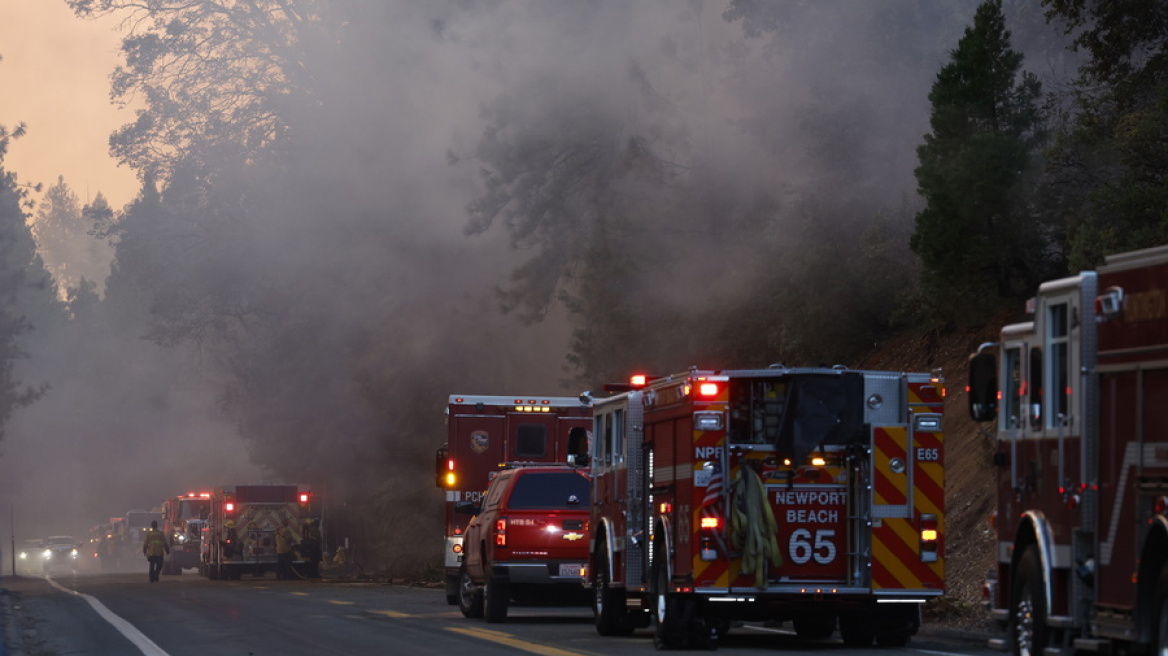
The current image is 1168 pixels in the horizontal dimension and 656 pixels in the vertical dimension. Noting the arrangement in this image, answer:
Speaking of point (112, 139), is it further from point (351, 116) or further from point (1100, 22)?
point (1100, 22)

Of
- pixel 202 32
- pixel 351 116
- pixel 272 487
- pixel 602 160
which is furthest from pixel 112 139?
pixel 602 160

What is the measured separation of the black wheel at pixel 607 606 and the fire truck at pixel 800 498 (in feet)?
6.97

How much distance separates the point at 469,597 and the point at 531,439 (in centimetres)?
592

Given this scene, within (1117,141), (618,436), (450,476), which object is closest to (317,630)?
(618,436)

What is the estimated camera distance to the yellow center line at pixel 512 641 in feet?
54.8

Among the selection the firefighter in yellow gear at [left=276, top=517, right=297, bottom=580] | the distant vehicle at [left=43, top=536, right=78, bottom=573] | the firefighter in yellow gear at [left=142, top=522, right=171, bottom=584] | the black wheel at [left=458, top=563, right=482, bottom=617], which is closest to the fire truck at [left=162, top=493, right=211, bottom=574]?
the firefighter in yellow gear at [left=142, top=522, right=171, bottom=584]

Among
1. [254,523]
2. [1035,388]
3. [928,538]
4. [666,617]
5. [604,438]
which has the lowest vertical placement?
[666,617]

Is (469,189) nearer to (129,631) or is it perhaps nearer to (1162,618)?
(129,631)

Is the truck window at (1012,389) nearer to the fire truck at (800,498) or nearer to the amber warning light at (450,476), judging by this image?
the fire truck at (800,498)

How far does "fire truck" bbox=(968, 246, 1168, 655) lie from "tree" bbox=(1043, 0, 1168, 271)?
8.32 m

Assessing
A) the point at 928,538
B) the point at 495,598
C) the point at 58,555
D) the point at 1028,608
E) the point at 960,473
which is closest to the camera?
the point at 1028,608

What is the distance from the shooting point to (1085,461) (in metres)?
11.8

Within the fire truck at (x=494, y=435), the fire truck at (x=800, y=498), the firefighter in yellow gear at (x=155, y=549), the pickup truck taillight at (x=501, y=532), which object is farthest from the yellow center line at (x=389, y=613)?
the firefighter in yellow gear at (x=155, y=549)

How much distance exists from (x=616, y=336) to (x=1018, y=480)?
89.5ft
